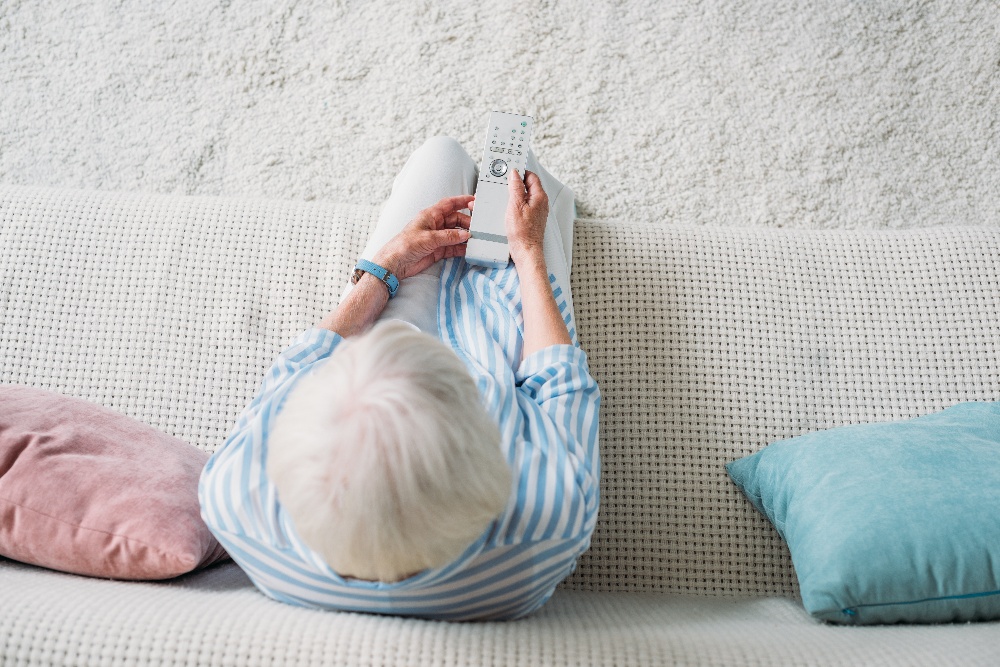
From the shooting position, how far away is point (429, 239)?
1.06 metres

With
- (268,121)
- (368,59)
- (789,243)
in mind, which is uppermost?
(368,59)

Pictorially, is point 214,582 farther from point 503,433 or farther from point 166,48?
point 166,48

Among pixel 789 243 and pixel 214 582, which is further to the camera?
pixel 789 243

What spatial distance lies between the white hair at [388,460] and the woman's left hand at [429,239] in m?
0.39

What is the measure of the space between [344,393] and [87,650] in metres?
0.34

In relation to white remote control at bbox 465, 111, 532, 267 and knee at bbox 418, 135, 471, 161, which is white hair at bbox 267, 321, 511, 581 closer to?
white remote control at bbox 465, 111, 532, 267

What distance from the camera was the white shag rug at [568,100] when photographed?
1481 millimetres

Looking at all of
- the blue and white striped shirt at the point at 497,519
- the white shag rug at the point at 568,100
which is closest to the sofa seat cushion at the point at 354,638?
the blue and white striped shirt at the point at 497,519

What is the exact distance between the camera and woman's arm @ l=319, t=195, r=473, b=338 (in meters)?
1.01

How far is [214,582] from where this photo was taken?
0.90 m

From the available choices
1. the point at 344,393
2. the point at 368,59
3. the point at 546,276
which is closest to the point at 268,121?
the point at 368,59

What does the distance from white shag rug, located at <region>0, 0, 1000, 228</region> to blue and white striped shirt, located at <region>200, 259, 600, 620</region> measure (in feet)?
2.18

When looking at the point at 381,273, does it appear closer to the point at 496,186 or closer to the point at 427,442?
the point at 496,186

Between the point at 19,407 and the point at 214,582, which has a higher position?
the point at 19,407
